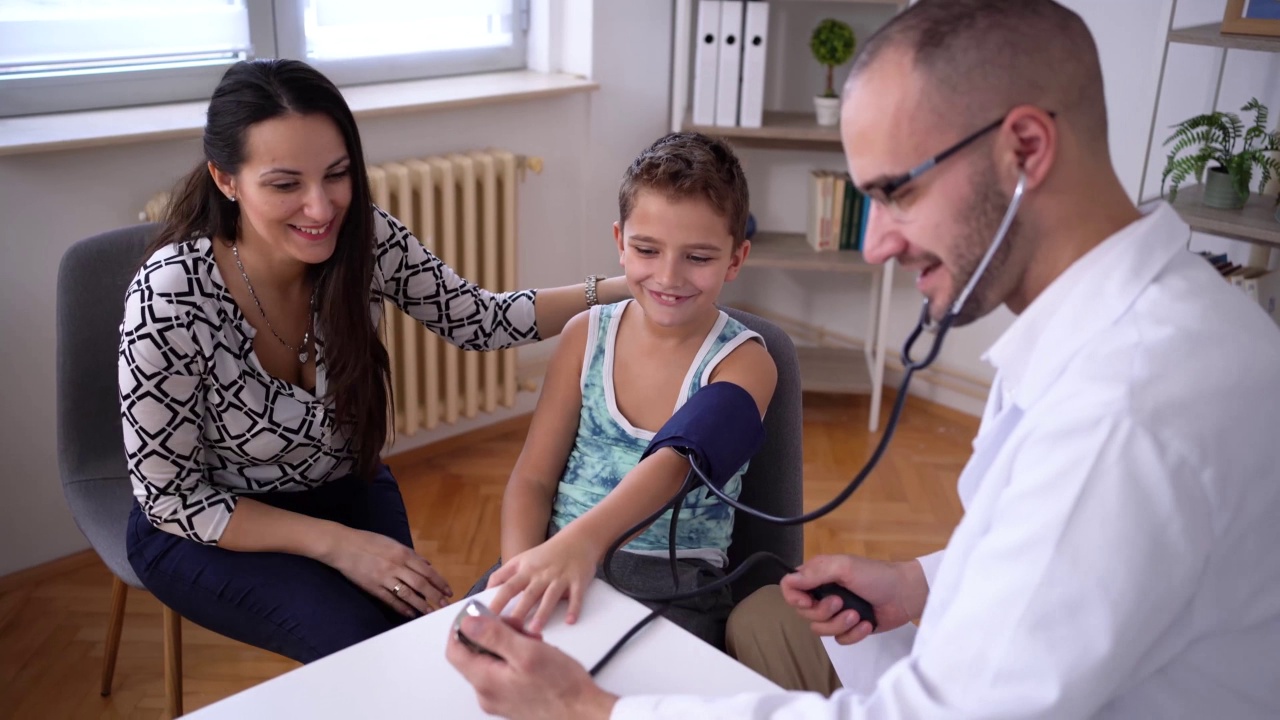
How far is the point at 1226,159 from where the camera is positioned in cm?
239

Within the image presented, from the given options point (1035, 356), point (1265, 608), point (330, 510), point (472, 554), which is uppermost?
point (1035, 356)

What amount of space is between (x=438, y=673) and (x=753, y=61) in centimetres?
235

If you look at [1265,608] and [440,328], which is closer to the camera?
[1265,608]

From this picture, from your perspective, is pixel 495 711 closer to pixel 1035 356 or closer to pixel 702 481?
pixel 702 481

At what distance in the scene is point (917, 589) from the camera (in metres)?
1.21

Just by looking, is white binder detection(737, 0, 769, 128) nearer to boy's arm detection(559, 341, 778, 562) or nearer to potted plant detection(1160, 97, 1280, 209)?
potted plant detection(1160, 97, 1280, 209)

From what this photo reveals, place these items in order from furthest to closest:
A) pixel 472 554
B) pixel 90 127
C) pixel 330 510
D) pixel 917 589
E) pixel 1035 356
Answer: pixel 472 554
pixel 90 127
pixel 330 510
pixel 917 589
pixel 1035 356

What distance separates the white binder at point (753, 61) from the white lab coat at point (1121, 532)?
7.17 ft

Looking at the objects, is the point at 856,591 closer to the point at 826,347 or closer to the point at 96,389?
the point at 96,389

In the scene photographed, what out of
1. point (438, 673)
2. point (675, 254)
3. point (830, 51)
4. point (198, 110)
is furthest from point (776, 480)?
point (830, 51)

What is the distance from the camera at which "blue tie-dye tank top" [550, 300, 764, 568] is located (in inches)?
56.8

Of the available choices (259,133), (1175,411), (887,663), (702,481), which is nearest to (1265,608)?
(1175,411)

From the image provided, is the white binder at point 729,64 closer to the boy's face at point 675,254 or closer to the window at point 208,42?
the window at point 208,42

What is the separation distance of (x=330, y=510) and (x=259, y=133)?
0.55 m
